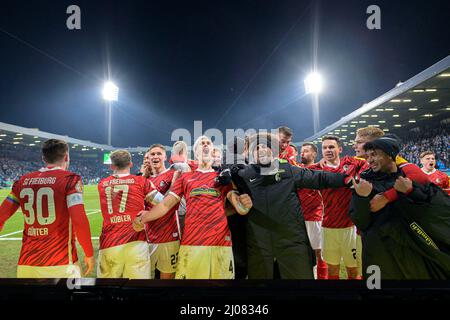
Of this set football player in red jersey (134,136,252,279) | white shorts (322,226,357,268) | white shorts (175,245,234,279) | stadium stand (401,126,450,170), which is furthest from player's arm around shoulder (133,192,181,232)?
stadium stand (401,126,450,170)

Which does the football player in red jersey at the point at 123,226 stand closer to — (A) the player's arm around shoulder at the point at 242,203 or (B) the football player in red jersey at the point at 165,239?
(B) the football player in red jersey at the point at 165,239

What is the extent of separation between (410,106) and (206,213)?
18.8 m

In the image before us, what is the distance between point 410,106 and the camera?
17141 millimetres

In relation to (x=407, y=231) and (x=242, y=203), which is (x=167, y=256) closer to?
(x=242, y=203)

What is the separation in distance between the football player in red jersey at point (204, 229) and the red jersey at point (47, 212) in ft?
2.20

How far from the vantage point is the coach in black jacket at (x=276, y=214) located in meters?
2.47

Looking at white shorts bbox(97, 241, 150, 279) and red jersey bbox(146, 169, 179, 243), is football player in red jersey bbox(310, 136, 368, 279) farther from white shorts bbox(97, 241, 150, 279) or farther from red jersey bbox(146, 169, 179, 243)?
white shorts bbox(97, 241, 150, 279)

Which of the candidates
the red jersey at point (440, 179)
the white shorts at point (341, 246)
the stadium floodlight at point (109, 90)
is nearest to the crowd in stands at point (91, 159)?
the red jersey at point (440, 179)

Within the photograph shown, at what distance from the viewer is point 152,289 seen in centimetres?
142

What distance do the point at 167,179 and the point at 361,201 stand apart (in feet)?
7.89

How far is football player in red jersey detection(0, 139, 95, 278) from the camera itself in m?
2.61
